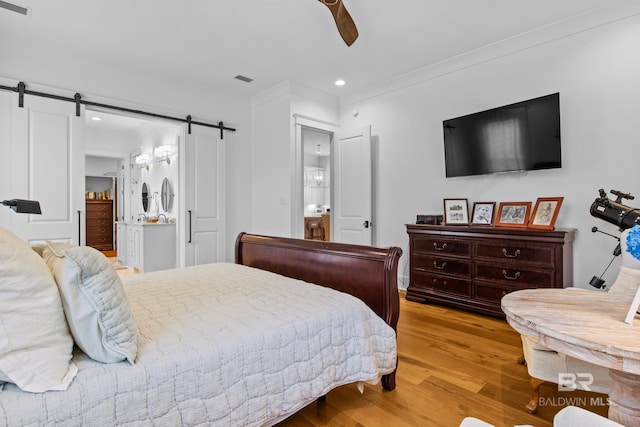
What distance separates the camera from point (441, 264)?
3.54 m

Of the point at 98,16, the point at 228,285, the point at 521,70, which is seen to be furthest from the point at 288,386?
the point at 521,70

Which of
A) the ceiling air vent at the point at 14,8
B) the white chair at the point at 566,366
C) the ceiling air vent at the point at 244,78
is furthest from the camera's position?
the ceiling air vent at the point at 244,78

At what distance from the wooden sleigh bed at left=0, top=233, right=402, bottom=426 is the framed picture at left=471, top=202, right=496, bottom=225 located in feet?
6.93

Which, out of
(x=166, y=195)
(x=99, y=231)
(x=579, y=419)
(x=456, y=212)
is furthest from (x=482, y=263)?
(x=99, y=231)

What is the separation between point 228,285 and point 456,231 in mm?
2404

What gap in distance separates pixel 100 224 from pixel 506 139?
8.79 meters

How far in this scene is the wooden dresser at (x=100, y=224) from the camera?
800 centimetres

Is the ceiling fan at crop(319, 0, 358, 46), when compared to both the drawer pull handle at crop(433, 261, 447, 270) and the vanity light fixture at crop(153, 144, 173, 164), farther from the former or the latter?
the vanity light fixture at crop(153, 144, 173, 164)

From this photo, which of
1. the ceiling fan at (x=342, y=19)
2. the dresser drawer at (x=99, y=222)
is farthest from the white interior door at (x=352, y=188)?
the dresser drawer at (x=99, y=222)

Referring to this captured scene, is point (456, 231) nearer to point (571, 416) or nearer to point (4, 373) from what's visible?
point (571, 416)

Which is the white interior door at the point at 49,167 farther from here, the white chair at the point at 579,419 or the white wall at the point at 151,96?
the white chair at the point at 579,419

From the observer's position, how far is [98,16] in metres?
2.91

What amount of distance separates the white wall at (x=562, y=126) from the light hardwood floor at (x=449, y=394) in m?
1.42

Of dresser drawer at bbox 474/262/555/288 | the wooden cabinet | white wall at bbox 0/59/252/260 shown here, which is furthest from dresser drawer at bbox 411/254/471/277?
white wall at bbox 0/59/252/260
